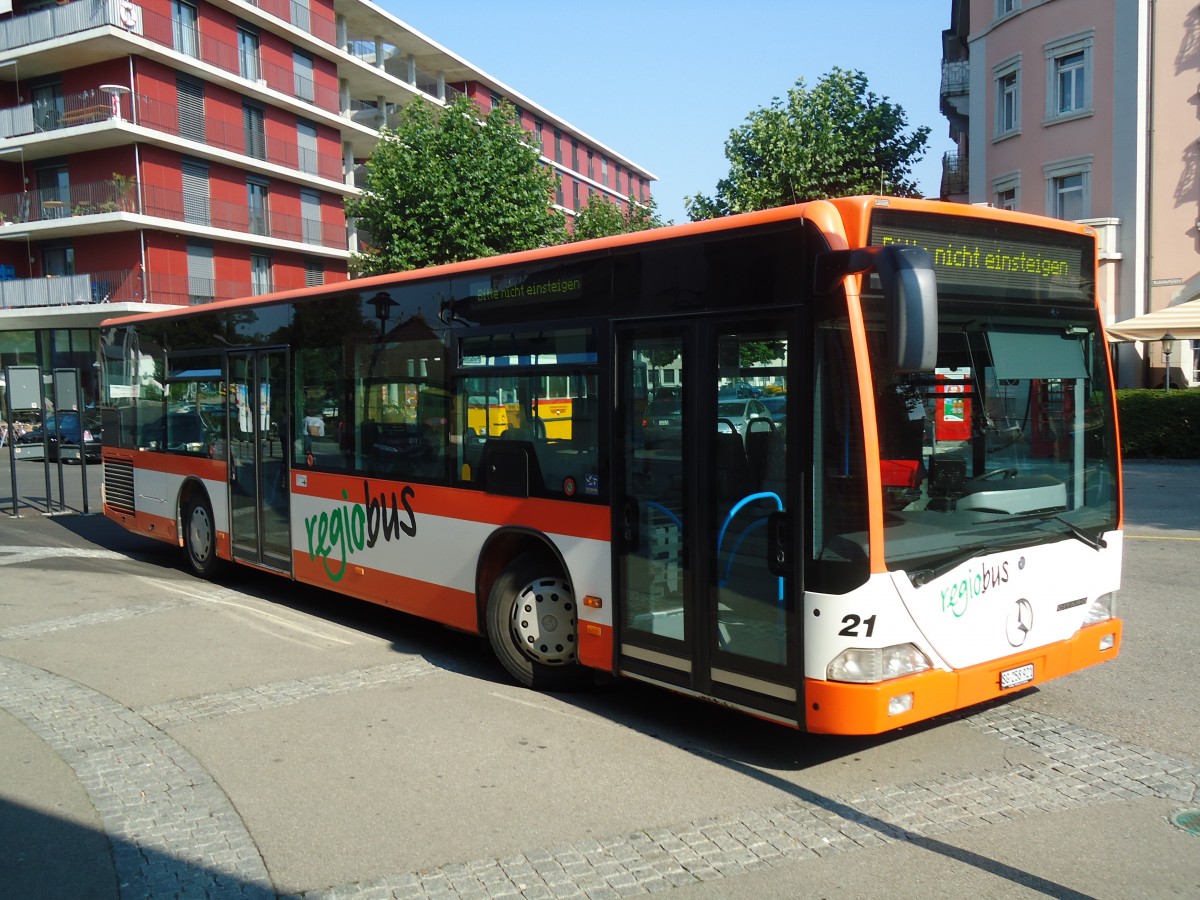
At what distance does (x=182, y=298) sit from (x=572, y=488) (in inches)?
1446

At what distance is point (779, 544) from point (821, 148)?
76.3ft

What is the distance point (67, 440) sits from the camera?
3356 centimetres

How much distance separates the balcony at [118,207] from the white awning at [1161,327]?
1249 inches

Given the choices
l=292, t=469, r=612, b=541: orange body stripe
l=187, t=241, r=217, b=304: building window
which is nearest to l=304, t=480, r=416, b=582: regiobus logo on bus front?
l=292, t=469, r=612, b=541: orange body stripe

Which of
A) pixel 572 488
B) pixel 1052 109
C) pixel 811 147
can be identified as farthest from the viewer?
pixel 1052 109

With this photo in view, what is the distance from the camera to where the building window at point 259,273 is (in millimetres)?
43125

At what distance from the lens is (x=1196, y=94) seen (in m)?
27.0

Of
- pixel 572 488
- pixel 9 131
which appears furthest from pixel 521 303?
pixel 9 131

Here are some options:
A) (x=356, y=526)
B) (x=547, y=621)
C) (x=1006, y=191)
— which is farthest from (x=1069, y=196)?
(x=547, y=621)

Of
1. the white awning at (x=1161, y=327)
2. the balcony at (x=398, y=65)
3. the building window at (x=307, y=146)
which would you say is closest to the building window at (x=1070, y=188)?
the white awning at (x=1161, y=327)

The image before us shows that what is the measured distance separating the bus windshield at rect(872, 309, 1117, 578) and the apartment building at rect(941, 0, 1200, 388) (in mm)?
24147

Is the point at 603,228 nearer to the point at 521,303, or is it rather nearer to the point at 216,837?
the point at 521,303

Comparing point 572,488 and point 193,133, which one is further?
point 193,133

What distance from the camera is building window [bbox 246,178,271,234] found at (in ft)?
141
